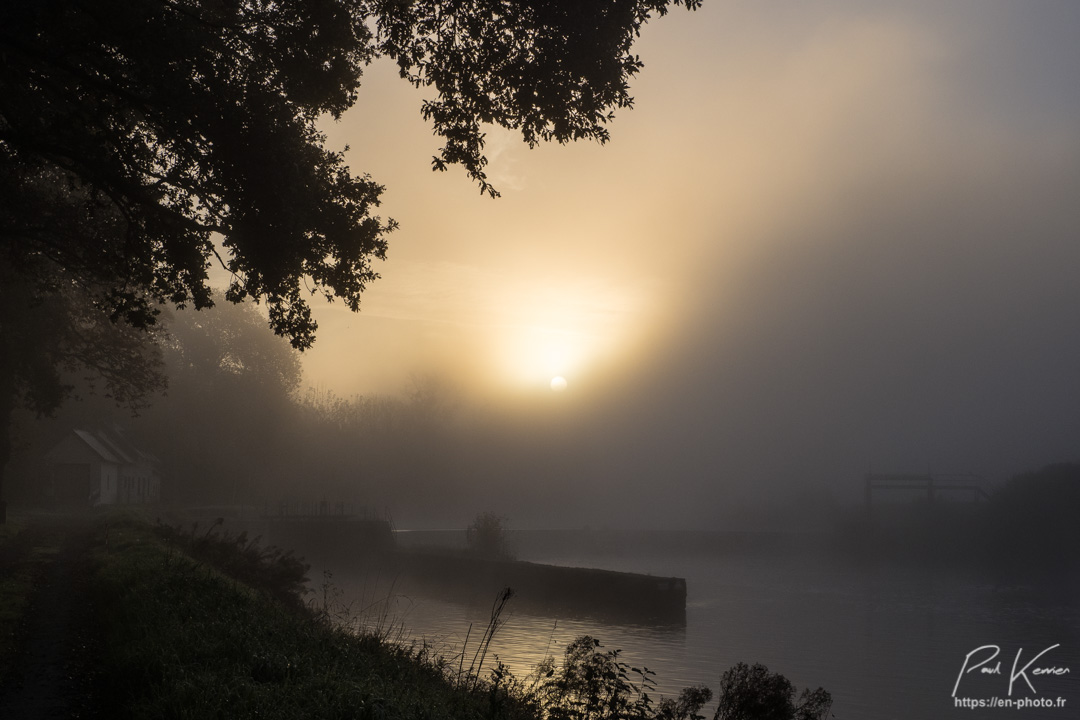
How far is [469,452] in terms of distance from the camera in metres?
115

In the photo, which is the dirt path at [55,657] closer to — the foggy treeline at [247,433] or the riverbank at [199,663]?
the riverbank at [199,663]

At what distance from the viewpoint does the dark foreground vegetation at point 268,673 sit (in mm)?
8070

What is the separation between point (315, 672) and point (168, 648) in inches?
74.7

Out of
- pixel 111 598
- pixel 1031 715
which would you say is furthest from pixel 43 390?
pixel 1031 715

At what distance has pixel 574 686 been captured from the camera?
1095cm

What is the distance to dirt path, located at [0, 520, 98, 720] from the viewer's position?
8.68 metres

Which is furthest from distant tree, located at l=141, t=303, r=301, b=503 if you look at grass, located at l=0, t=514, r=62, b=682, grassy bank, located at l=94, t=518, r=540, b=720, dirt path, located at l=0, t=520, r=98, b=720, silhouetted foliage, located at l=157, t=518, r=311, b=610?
grassy bank, located at l=94, t=518, r=540, b=720

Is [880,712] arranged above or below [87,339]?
below

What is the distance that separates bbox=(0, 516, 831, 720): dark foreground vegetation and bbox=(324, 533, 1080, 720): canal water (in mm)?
1553

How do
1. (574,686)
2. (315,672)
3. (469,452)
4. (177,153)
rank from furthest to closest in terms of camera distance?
(469,452), (177,153), (574,686), (315,672)

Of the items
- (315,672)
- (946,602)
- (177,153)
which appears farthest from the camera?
(946,602)

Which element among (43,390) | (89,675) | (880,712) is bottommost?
(880,712)

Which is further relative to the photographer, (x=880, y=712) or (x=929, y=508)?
(x=929, y=508)

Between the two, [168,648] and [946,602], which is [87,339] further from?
[946,602]
